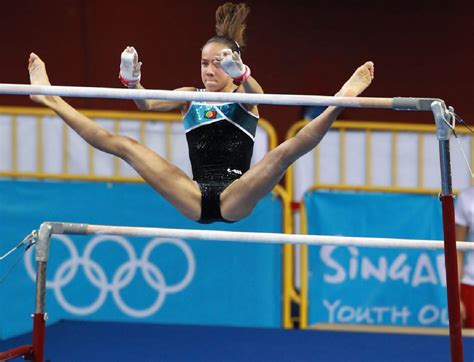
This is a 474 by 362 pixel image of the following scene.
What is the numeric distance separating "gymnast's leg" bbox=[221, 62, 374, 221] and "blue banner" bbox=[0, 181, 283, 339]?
2056mm

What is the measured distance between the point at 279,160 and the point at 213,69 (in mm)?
740

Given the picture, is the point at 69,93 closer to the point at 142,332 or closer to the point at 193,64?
the point at 142,332

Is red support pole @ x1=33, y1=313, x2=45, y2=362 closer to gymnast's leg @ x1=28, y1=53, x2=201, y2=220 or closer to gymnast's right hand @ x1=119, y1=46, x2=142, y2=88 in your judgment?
gymnast's leg @ x1=28, y1=53, x2=201, y2=220

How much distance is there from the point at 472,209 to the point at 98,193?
2.48m

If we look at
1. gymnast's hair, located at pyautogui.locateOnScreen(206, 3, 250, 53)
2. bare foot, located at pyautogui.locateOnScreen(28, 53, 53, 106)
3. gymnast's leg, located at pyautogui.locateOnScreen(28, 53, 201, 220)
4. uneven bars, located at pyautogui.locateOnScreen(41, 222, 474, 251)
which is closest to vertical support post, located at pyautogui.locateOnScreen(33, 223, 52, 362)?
uneven bars, located at pyautogui.locateOnScreen(41, 222, 474, 251)

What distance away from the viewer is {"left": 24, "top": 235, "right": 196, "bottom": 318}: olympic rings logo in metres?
6.89

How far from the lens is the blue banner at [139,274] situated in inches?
272

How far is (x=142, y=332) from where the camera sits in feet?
19.3

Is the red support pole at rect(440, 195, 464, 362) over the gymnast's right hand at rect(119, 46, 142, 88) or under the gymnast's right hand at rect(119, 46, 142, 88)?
under

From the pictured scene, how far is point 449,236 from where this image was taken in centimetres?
408

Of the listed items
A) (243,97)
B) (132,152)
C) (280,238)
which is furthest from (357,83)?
(132,152)

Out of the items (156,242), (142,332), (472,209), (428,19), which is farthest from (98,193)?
(428,19)

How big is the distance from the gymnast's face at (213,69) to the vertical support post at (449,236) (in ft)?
4.24

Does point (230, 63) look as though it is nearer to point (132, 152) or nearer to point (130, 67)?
point (130, 67)
